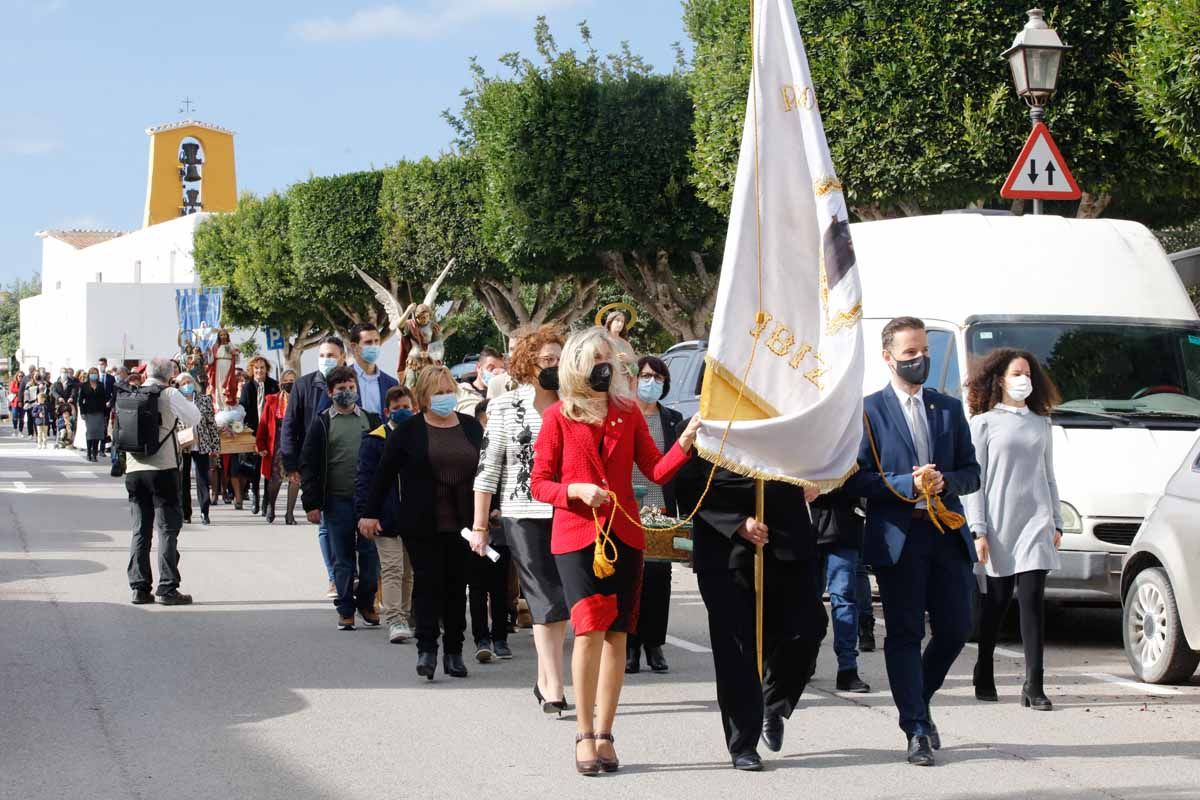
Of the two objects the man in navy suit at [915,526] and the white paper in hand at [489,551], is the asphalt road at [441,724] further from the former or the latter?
the white paper in hand at [489,551]

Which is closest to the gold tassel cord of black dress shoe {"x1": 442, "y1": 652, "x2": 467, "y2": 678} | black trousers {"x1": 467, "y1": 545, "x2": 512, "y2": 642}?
black dress shoe {"x1": 442, "y1": 652, "x2": 467, "y2": 678}

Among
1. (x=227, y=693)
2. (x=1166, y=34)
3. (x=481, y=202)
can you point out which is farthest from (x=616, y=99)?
(x=227, y=693)

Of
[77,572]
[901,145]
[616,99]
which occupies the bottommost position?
[77,572]

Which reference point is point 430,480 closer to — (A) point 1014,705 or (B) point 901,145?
(A) point 1014,705

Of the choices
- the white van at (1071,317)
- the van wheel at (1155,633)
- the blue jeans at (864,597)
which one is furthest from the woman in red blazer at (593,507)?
the white van at (1071,317)

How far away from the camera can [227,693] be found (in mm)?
9016

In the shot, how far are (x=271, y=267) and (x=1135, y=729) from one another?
1928 inches

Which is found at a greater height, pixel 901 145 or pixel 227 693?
pixel 901 145

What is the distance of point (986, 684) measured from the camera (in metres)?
8.84

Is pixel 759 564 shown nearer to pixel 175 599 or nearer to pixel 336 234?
pixel 175 599

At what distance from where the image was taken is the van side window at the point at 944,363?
37.3 ft

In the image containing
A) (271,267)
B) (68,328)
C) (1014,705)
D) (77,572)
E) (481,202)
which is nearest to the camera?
(1014,705)

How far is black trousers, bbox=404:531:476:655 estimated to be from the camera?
378 inches

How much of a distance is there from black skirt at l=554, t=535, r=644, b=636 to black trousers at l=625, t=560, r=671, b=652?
2349mm
